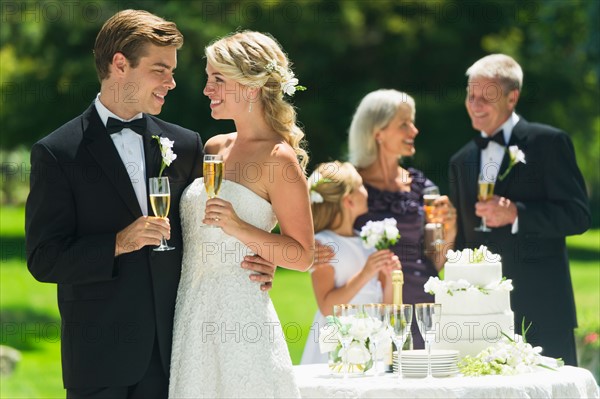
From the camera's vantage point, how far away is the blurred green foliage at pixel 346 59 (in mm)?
24067

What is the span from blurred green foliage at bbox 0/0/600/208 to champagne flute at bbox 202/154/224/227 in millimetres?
18426

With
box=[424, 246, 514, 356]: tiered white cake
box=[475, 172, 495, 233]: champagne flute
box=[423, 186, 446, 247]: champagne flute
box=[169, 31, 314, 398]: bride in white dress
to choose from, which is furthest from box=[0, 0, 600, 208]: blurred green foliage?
box=[169, 31, 314, 398]: bride in white dress

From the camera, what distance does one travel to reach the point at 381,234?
7145 millimetres

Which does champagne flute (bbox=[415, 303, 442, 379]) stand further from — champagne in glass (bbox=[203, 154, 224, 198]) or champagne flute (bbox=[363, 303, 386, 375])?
champagne in glass (bbox=[203, 154, 224, 198])

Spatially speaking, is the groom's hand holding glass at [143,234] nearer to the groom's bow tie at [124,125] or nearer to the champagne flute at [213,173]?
the champagne flute at [213,173]

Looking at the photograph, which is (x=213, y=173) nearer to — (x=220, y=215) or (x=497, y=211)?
(x=220, y=215)

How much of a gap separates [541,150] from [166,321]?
3.56m

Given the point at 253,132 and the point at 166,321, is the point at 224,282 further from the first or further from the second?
the point at 253,132

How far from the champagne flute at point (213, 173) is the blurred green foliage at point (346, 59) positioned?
725 inches

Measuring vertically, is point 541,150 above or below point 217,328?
above

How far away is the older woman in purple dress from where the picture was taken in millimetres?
7535

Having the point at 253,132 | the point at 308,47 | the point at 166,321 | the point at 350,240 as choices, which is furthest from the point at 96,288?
the point at 308,47

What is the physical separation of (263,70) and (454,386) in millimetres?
1798

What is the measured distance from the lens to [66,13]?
24562 millimetres
